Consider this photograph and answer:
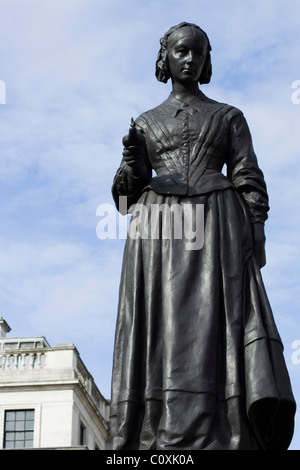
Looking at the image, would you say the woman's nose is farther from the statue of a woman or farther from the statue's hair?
the statue's hair

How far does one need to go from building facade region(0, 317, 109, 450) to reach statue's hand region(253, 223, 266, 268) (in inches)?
1693

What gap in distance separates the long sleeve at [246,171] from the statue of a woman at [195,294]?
0.01m

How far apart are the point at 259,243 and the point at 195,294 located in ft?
2.69

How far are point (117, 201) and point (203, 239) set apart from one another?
3.36ft

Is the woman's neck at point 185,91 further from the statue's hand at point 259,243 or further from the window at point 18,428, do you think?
the window at point 18,428

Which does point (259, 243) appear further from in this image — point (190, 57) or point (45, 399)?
point (45, 399)

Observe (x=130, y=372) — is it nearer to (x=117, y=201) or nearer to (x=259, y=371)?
(x=259, y=371)

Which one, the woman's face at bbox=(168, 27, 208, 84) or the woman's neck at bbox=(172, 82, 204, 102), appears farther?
the woman's neck at bbox=(172, 82, 204, 102)

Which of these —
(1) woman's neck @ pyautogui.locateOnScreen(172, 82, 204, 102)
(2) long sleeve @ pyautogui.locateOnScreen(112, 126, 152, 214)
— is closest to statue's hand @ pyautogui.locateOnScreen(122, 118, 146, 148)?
(2) long sleeve @ pyautogui.locateOnScreen(112, 126, 152, 214)

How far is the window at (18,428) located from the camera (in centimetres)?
5288

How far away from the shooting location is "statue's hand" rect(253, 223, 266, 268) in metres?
10.3

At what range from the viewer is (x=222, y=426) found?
374 inches

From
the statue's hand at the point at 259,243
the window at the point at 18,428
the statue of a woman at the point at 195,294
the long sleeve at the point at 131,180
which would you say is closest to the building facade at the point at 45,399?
the window at the point at 18,428

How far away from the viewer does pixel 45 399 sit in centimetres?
5472
